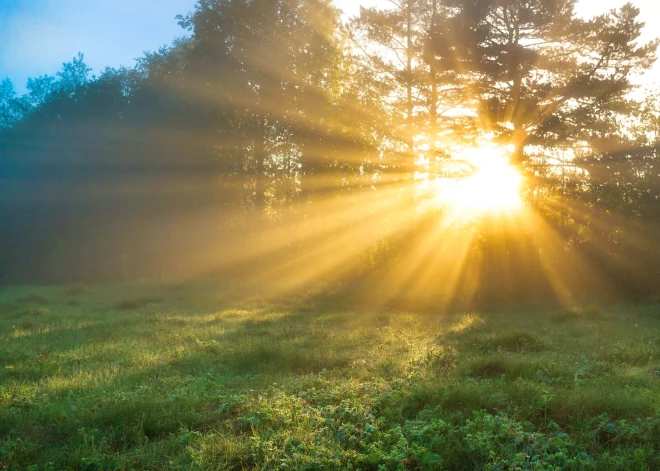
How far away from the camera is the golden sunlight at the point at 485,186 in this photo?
20.8 meters

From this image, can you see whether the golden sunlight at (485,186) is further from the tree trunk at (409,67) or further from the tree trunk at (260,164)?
the tree trunk at (260,164)

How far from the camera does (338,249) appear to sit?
28.0 meters

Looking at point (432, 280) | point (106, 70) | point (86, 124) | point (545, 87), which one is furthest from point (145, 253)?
point (545, 87)

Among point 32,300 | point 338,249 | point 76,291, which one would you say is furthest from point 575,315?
point 76,291

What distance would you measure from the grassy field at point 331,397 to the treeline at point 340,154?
6.50 meters

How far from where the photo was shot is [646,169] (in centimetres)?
1881

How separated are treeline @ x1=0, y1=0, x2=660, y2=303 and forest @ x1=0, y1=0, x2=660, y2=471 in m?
0.11

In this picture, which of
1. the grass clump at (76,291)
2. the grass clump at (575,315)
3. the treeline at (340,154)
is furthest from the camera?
the grass clump at (76,291)

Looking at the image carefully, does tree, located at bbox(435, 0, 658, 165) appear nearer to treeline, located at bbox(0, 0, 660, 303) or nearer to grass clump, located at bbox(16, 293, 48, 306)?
treeline, located at bbox(0, 0, 660, 303)

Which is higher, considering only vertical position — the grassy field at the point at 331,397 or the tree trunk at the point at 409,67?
the tree trunk at the point at 409,67

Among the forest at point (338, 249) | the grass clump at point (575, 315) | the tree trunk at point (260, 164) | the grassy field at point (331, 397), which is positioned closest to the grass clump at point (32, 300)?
the forest at point (338, 249)

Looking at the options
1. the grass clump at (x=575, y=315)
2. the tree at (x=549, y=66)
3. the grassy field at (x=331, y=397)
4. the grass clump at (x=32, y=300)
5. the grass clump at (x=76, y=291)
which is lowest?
the grass clump at (x=76, y=291)

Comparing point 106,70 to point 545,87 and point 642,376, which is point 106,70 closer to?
point 545,87

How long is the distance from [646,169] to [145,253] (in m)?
27.6
